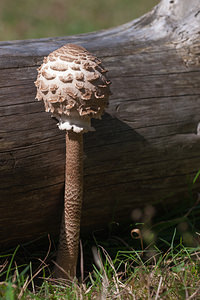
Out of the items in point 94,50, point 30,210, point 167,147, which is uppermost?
point 94,50

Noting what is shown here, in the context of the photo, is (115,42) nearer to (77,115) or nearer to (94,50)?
(94,50)

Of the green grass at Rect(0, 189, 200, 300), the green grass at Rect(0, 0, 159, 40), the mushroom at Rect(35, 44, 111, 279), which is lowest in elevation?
the green grass at Rect(0, 189, 200, 300)

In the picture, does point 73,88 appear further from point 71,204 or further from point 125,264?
point 125,264

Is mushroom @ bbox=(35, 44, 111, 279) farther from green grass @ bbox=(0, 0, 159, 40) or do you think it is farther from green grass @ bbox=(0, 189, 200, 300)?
green grass @ bbox=(0, 0, 159, 40)

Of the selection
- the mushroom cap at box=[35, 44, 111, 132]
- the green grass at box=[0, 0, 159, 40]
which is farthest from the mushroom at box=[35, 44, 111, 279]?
the green grass at box=[0, 0, 159, 40]

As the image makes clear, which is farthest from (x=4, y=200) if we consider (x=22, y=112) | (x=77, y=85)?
(x=77, y=85)
